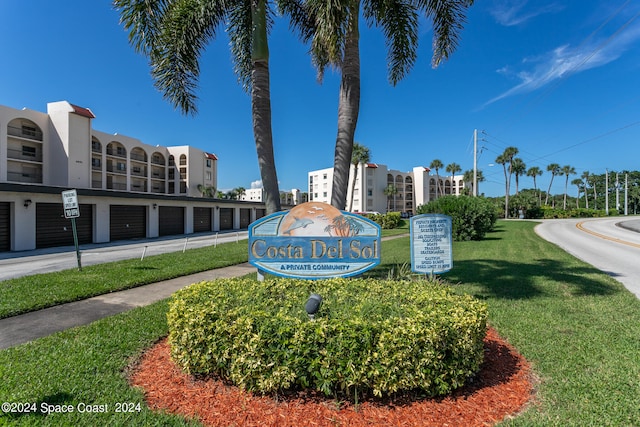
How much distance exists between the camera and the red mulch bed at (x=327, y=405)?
8.97 ft

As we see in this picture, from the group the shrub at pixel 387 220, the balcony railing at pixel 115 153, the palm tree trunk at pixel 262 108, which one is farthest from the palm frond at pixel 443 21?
the balcony railing at pixel 115 153

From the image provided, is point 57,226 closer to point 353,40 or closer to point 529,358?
point 353,40

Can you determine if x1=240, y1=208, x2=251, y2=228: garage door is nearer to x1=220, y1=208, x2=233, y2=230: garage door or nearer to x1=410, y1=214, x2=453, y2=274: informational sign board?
x1=220, y1=208, x2=233, y2=230: garage door

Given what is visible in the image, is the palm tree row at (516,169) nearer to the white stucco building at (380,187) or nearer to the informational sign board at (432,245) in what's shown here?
the white stucco building at (380,187)

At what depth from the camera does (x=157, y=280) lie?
346 inches

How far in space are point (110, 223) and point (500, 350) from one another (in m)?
24.7

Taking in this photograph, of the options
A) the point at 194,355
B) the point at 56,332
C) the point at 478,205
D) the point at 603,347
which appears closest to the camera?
the point at 194,355

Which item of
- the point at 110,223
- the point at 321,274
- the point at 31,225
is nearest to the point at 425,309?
the point at 321,274

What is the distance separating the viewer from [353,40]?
6.96 m

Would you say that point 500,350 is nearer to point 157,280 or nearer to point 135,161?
point 157,280

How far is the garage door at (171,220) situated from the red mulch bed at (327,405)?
25.7 meters

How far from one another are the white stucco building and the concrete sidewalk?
68.9 meters

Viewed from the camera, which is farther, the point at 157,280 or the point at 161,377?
the point at 157,280

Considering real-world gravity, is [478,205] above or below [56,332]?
above
